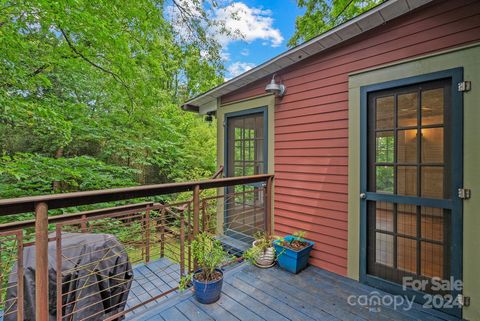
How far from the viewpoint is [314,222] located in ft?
9.70

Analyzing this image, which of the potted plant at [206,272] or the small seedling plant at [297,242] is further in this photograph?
the small seedling plant at [297,242]

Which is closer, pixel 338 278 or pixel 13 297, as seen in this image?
pixel 13 297

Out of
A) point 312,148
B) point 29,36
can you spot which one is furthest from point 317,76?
point 29,36

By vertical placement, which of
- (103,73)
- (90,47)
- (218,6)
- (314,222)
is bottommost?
(314,222)

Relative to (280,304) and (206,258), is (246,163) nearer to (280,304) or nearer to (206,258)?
(206,258)

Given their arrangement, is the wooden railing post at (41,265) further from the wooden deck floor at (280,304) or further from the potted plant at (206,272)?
the potted plant at (206,272)

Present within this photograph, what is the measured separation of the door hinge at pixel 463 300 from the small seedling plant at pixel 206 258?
2.09 meters

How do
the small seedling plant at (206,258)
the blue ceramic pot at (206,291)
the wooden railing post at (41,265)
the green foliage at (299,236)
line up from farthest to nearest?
the green foliage at (299,236) < the small seedling plant at (206,258) < the blue ceramic pot at (206,291) < the wooden railing post at (41,265)

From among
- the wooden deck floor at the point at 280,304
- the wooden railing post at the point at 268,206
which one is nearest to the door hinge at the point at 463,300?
the wooden deck floor at the point at 280,304

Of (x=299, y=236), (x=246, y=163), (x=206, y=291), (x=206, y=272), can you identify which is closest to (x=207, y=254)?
(x=206, y=272)

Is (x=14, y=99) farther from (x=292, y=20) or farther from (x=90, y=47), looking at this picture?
(x=292, y=20)

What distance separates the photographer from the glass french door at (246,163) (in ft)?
12.1

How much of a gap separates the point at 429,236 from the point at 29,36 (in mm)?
6597

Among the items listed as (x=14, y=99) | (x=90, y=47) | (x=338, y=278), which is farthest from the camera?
(x=90, y=47)
